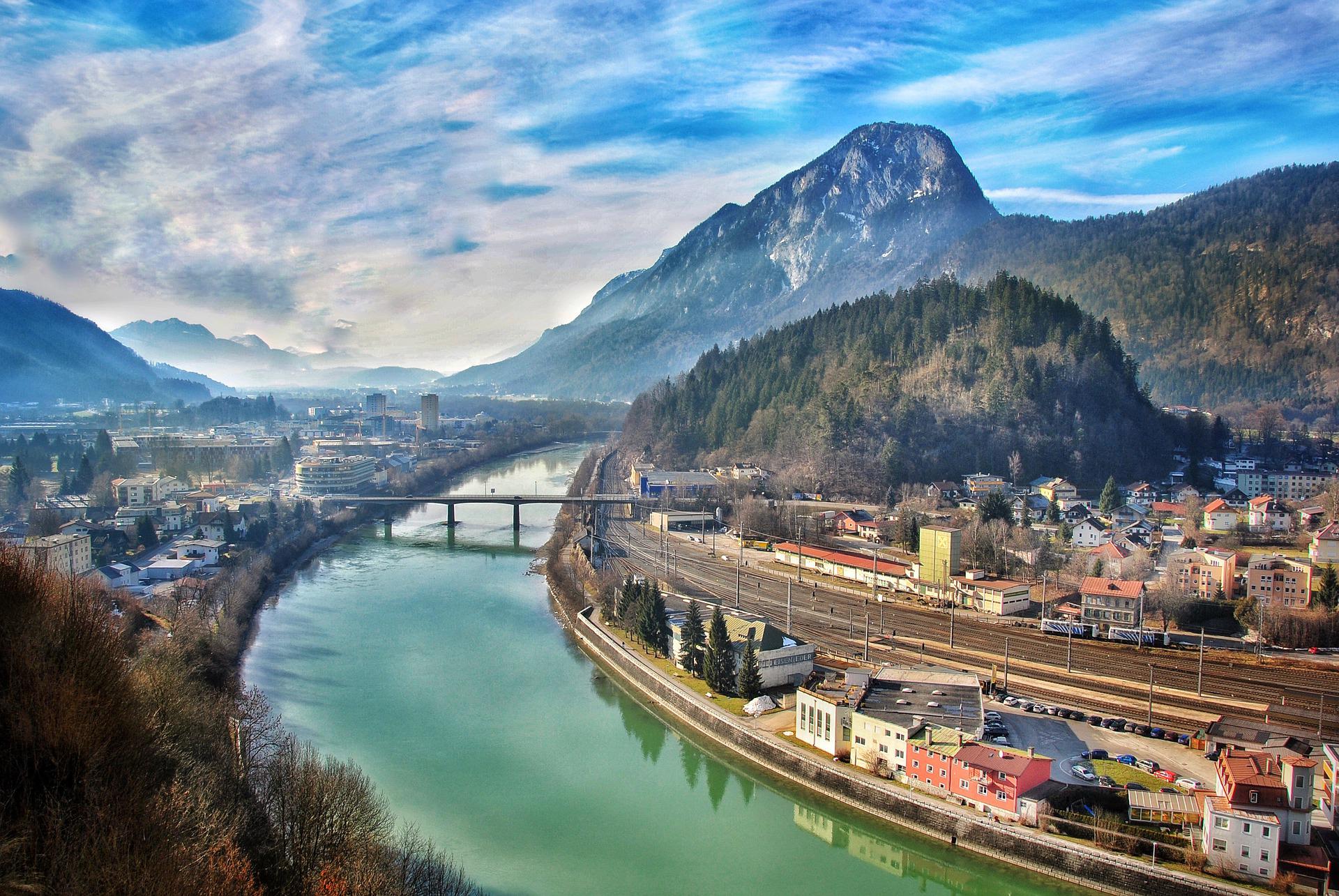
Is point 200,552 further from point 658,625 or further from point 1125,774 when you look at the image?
point 1125,774

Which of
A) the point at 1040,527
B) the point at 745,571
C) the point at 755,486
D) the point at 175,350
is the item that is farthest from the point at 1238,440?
the point at 175,350

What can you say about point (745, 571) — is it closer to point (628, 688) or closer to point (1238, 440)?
point (628, 688)

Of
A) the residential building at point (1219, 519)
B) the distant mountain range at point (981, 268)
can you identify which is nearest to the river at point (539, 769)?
the residential building at point (1219, 519)

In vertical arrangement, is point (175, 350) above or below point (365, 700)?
above

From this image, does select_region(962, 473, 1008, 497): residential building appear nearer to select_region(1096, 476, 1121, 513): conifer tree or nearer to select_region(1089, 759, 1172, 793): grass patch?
select_region(1096, 476, 1121, 513): conifer tree

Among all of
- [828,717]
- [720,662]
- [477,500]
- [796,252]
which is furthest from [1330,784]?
[796,252]
